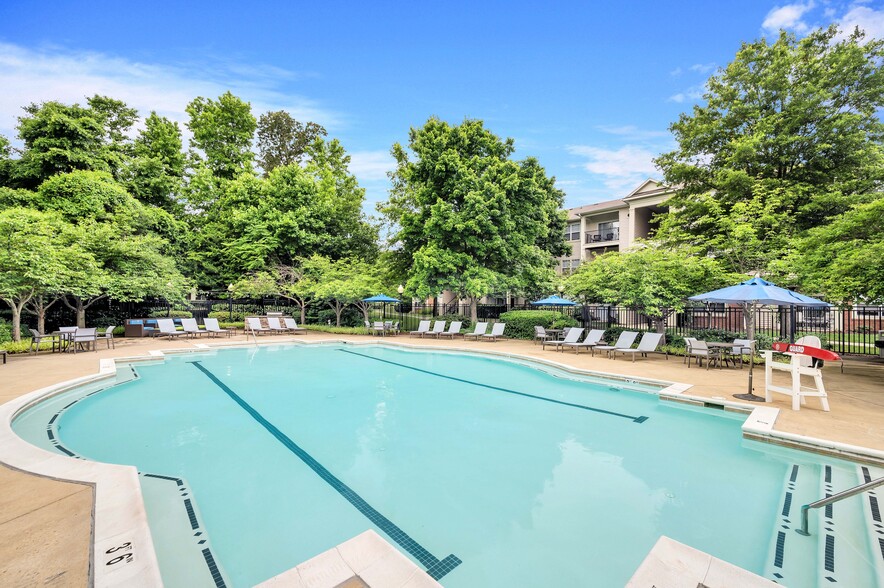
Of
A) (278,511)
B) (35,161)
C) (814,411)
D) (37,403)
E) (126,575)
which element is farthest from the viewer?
(35,161)

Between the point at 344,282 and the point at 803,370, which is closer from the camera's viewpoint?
the point at 803,370

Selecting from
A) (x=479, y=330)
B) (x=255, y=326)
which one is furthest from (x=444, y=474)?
(x=255, y=326)

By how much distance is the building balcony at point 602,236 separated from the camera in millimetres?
26828

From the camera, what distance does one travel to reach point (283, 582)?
222 cm

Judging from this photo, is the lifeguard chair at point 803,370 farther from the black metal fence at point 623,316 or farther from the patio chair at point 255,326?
the patio chair at point 255,326

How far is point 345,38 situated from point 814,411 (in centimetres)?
1851

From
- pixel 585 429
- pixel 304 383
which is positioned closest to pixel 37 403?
pixel 304 383

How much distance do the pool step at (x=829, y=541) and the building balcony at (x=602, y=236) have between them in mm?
24675

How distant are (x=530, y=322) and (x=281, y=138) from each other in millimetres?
28583

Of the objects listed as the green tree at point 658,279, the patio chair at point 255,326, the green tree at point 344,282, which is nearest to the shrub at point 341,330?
the green tree at point 344,282

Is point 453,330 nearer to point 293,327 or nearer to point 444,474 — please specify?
point 293,327

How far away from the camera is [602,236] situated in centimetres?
2770

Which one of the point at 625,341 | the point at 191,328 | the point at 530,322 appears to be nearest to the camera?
the point at 625,341

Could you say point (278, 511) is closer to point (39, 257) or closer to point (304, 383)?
point (304, 383)
